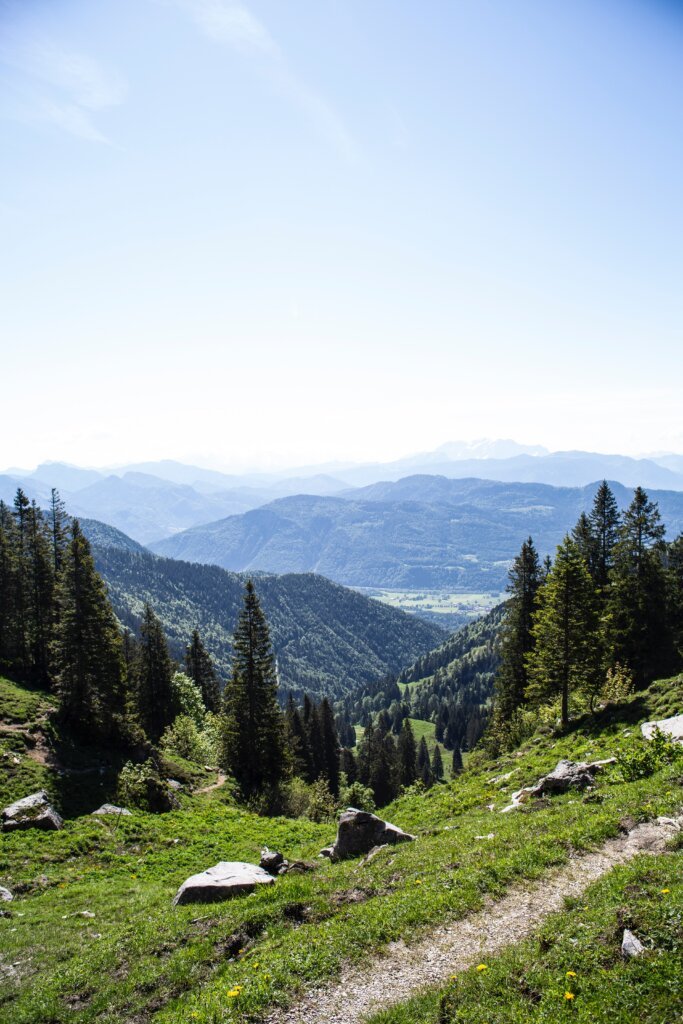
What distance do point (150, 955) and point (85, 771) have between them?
22.5 meters

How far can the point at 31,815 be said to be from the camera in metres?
25.1

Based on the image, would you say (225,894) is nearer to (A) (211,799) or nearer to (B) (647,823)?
(B) (647,823)

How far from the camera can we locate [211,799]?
116ft

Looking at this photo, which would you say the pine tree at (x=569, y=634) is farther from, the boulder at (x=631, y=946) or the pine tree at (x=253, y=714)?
the boulder at (x=631, y=946)

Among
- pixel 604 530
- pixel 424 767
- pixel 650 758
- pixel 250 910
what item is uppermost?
pixel 604 530

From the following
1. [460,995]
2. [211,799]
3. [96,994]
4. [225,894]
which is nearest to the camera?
[460,995]

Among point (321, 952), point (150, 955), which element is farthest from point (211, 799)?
point (321, 952)

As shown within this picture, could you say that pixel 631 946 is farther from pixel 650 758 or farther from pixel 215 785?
pixel 215 785

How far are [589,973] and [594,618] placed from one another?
28.1 metres

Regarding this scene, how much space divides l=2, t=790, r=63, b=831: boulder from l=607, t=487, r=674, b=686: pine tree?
39019mm

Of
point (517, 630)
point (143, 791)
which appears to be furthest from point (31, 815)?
point (517, 630)

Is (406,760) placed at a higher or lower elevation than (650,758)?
lower

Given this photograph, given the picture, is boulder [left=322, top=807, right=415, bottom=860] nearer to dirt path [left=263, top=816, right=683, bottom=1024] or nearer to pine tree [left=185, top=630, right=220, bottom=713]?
dirt path [left=263, top=816, right=683, bottom=1024]

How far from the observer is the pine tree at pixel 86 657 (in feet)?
122
